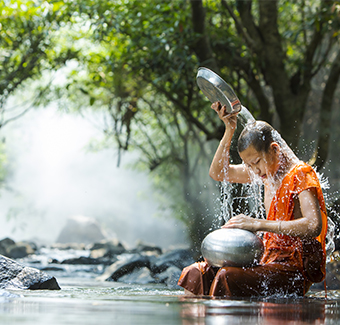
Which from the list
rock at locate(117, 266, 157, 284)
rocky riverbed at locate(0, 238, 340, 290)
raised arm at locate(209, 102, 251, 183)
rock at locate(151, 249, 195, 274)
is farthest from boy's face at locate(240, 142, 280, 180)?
rock at locate(151, 249, 195, 274)

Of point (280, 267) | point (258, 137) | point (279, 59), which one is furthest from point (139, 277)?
point (279, 59)

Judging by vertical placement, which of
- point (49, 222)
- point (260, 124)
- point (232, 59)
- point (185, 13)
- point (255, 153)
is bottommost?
point (49, 222)

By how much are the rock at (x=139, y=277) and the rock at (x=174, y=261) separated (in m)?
0.34

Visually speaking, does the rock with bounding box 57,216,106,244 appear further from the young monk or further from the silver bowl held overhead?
the young monk

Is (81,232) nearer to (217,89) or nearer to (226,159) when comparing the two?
(226,159)

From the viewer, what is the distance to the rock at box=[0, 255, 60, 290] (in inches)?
189

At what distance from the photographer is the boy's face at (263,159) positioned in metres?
4.09

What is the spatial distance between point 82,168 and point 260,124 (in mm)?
49013

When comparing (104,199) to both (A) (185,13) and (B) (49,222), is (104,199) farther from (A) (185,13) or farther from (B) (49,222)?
(A) (185,13)

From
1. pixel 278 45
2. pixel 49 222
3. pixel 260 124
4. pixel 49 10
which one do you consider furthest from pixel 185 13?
pixel 49 222

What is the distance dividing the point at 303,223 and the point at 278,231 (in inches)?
8.5

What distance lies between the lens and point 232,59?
1049 centimetres

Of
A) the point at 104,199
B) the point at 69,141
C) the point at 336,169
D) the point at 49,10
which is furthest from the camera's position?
the point at 104,199

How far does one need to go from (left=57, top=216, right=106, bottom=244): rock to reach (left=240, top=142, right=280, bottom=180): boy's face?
29427 mm
